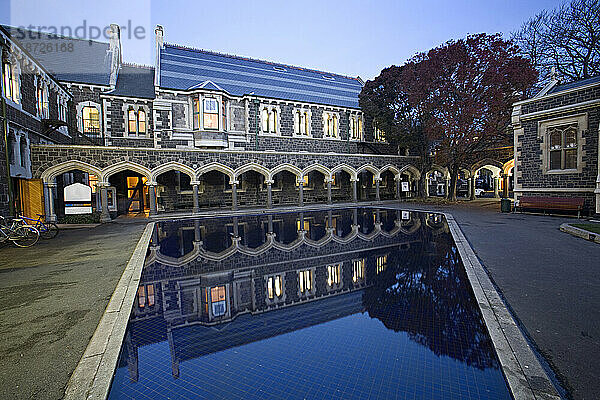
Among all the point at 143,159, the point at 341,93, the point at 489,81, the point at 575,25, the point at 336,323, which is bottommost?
the point at 336,323

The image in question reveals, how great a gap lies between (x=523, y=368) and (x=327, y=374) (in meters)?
1.74

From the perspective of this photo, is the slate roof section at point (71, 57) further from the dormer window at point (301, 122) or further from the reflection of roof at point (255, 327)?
the reflection of roof at point (255, 327)

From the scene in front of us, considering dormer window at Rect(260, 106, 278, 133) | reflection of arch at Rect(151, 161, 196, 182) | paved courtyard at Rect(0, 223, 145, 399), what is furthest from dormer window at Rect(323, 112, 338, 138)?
paved courtyard at Rect(0, 223, 145, 399)

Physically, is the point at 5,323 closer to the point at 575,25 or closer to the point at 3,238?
the point at 3,238

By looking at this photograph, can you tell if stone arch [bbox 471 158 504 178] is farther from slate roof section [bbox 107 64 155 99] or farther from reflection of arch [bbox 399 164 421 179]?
slate roof section [bbox 107 64 155 99]

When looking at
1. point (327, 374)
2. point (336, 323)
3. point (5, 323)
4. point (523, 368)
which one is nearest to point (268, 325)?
point (336, 323)

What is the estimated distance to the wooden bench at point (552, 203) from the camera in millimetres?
13323

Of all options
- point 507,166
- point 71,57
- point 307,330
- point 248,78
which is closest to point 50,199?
point 71,57

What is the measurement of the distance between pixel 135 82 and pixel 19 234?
1655 centimetres

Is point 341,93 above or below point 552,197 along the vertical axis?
above

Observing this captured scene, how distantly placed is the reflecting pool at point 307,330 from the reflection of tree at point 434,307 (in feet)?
0.05

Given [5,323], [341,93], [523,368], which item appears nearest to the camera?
[523,368]

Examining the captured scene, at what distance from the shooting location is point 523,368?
2832 mm

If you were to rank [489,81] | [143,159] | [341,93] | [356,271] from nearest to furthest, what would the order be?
[356,271] < [143,159] < [489,81] < [341,93]
